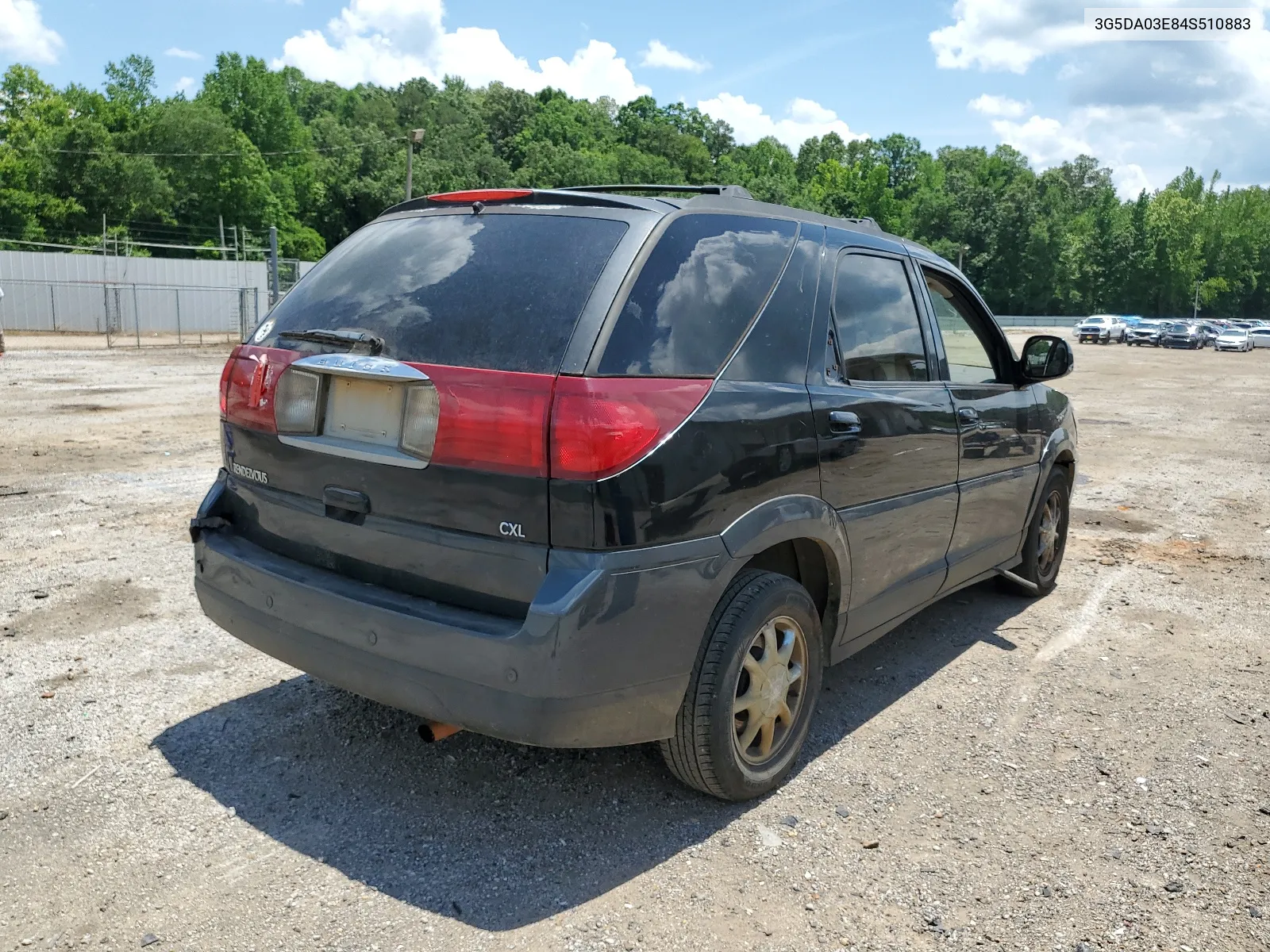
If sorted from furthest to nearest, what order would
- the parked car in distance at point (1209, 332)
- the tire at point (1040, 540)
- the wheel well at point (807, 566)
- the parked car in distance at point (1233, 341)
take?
the parked car in distance at point (1209, 332) < the parked car in distance at point (1233, 341) < the tire at point (1040, 540) < the wheel well at point (807, 566)

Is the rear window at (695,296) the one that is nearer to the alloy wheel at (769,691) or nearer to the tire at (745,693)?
the tire at (745,693)

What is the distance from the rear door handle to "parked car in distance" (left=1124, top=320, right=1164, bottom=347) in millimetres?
59934

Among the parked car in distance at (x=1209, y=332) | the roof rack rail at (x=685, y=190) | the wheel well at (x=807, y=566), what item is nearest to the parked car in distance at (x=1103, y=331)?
the parked car in distance at (x=1209, y=332)

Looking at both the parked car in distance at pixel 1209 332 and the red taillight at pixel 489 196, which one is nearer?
the red taillight at pixel 489 196

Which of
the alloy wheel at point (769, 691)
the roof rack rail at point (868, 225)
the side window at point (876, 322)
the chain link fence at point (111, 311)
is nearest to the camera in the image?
the alloy wheel at point (769, 691)

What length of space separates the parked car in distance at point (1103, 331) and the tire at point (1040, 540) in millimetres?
58086

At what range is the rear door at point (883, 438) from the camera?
3.61 m

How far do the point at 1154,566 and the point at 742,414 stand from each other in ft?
15.7

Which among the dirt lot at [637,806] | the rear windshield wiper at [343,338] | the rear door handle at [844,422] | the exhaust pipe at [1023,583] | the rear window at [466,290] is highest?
the rear window at [466,290]

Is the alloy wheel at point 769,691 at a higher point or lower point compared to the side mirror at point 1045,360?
lower

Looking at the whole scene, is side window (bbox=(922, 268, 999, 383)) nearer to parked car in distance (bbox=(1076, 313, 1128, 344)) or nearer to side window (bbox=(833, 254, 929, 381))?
side window (bbox=(833, 254, 929, 381))

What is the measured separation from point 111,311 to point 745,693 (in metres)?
41.9

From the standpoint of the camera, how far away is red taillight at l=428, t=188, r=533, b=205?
3397 mm

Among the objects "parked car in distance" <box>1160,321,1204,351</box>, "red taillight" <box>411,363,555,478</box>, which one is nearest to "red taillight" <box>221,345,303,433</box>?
"red taillight" <box>411,363,555,478</box>
